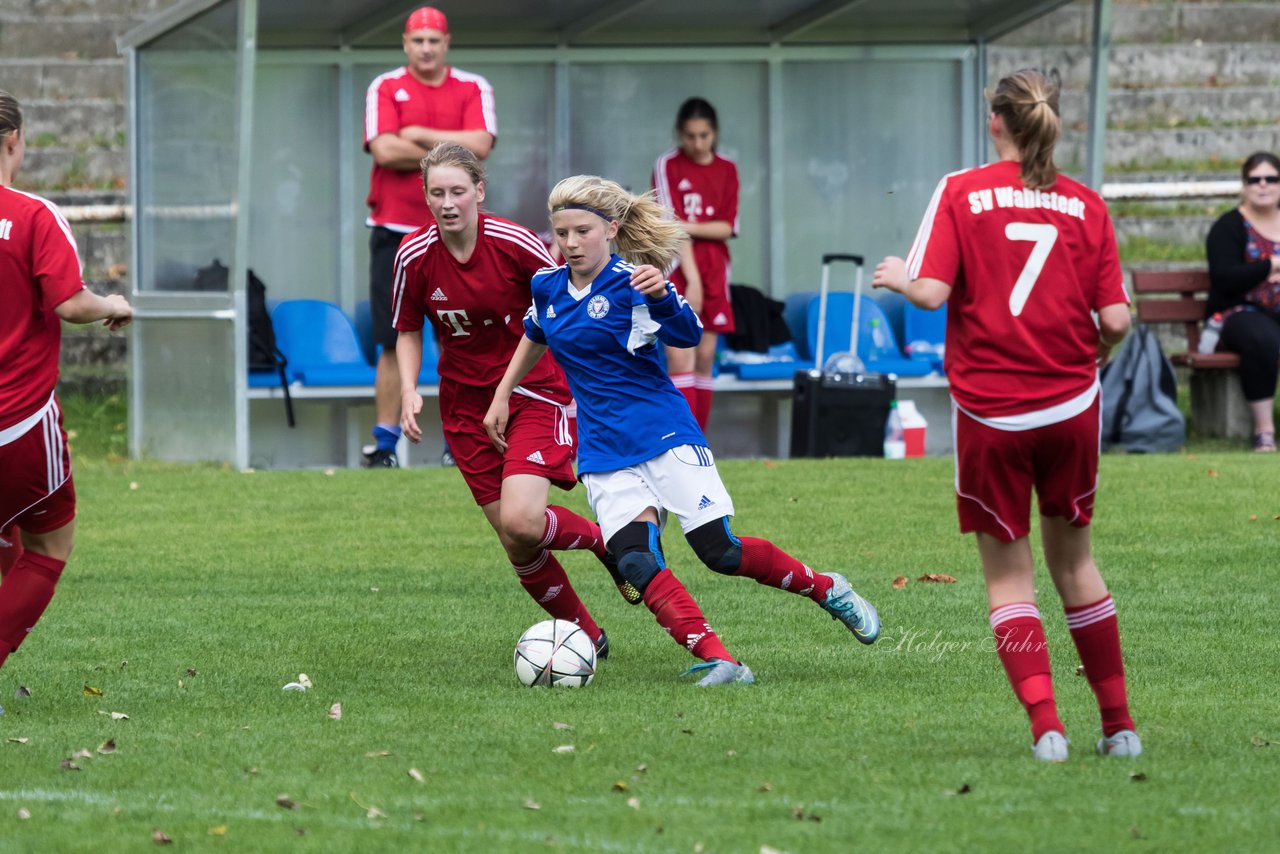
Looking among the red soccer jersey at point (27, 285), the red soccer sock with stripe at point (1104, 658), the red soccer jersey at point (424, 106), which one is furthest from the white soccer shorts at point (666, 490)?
the red soccer jersey at point (424, 106)

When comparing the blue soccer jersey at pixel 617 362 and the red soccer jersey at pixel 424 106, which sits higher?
the red soccer jersey at pixel 424 106

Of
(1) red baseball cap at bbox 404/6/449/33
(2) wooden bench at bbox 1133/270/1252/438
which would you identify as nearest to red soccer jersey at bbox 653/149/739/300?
(1) red baseball cap at bbox 404/6/449/33

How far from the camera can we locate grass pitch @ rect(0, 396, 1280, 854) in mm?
4273

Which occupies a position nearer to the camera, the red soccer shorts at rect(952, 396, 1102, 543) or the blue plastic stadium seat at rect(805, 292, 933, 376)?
the red soccer shorts at rect(952, 396, 1102, 543)

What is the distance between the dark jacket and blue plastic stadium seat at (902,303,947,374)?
81.5 inches

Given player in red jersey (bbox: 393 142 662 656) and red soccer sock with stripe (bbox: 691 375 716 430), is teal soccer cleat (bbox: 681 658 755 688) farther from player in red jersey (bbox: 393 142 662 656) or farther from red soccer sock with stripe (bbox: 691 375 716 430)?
red soccer sock with stripe (bbox: 691 375 716 430)

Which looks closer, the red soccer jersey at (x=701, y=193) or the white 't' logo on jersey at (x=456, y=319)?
the white 't' logo on jersey at (x=456, y=319)

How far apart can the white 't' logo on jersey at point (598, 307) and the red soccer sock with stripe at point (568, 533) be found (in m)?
0.83

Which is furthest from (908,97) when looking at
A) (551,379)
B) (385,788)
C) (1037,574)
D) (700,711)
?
(385,788)

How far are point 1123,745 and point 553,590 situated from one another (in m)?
2.52

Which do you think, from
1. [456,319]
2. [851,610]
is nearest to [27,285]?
[456,319]

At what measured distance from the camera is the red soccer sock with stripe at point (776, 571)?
6191mm

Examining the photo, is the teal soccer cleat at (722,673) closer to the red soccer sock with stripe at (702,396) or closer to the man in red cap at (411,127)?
the man in red cap at (411,127)

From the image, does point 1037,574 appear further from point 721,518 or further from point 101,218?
point 101,218
